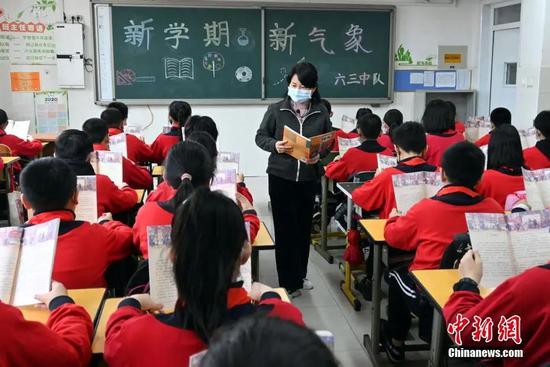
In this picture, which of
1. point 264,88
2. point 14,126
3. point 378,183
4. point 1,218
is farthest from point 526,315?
point 264,88

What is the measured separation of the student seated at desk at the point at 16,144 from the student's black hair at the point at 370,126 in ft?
10.7

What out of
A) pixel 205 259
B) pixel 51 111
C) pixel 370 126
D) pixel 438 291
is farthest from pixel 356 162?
pixel 51 111

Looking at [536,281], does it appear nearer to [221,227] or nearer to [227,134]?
[221,227]

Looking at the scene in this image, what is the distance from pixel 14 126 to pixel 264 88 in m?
2.96

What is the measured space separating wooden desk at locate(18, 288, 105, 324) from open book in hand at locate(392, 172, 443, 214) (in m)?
1.43

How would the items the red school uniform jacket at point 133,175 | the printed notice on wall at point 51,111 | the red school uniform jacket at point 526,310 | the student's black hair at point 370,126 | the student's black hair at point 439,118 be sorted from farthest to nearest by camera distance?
the printed notice on wall at point 51,111, the student's black hair at point 439,118, the student's black hair at point 370,126, the red school uniform jacket at point 133,175, the red school uniform jacket at point 526,310

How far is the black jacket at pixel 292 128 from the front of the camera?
3137 mm

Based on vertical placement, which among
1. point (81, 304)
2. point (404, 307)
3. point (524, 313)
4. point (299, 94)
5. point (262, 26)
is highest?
point (262, 26)

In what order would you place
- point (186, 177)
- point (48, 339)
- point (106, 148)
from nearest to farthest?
1. point (48, 339)
2. point (186, 177)
3. point (106, 148)

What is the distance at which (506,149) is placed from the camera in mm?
3018

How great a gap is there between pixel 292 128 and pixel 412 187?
907 mm

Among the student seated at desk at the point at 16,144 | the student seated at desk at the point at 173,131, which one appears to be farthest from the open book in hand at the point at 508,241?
the student seated at desk at the point at 16,144

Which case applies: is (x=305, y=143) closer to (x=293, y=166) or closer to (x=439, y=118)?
(x=293, y=166)

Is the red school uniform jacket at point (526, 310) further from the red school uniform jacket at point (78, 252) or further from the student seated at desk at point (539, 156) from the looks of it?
the student seated at desk at point (539, 156)
